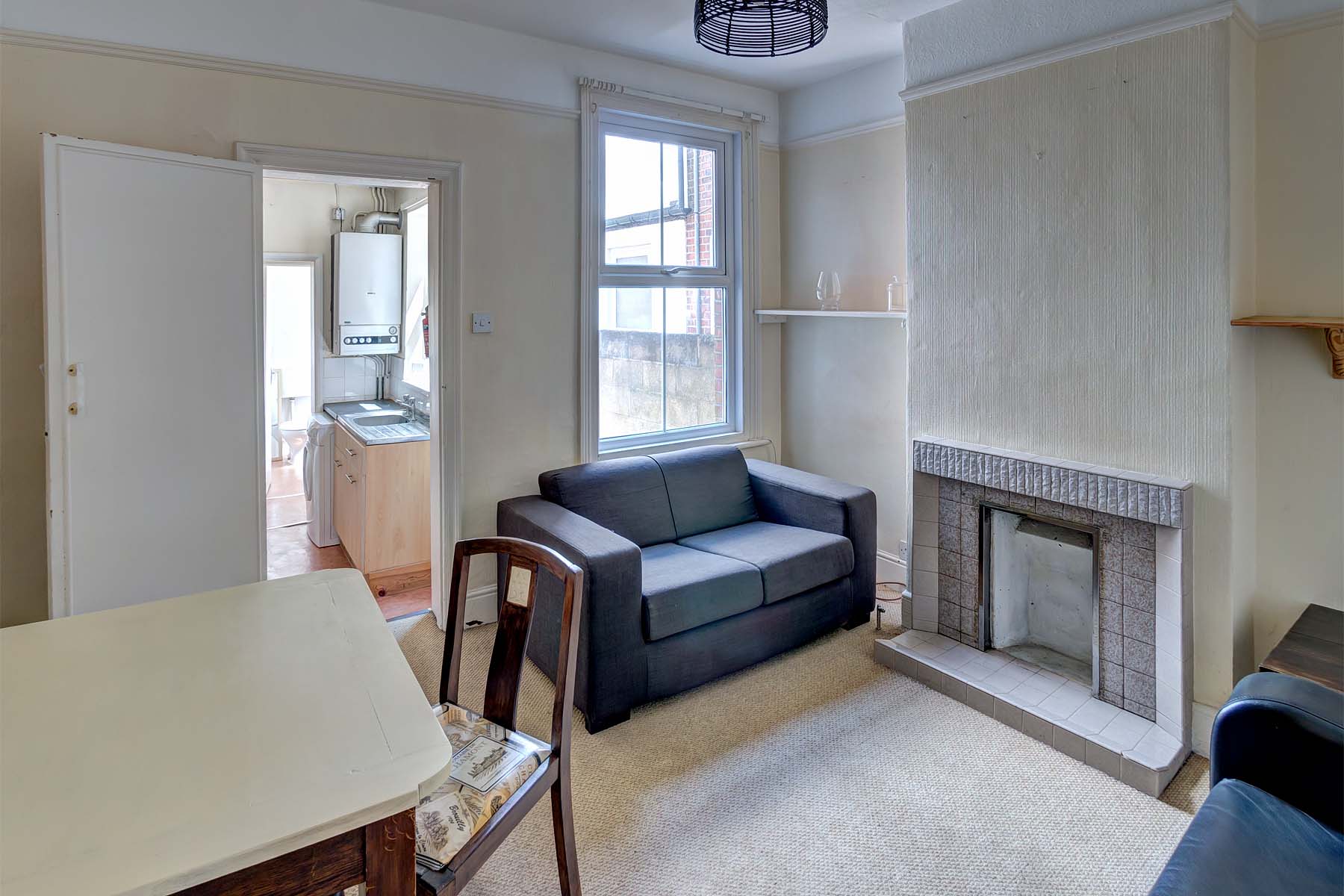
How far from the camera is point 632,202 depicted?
3.87 meters

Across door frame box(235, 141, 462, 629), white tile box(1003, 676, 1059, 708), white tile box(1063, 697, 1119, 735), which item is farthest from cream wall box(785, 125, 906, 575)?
door frame box(235, 141, 462, 629)

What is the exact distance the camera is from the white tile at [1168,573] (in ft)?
7.79

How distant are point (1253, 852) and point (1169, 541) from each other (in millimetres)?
1234

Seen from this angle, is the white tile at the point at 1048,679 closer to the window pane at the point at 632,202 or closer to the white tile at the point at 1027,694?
the white tile at the point at 1027,694

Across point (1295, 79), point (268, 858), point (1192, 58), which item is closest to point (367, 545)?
point (268, 858)

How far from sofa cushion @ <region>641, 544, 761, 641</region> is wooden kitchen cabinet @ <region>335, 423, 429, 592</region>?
1681 millimetres

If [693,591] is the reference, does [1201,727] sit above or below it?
below

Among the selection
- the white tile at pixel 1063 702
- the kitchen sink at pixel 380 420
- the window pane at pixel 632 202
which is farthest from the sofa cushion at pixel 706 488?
the kitchen sink at pixel 380 420

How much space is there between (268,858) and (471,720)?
83cm

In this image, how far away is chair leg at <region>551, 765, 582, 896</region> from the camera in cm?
170

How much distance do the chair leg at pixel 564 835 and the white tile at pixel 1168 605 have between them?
79.3 inches

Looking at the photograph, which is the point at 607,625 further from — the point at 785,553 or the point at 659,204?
the point at 659,204

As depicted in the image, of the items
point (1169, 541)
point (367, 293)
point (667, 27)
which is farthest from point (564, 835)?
point (367, 293)

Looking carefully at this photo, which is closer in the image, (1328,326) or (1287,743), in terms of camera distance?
(1287,743)
